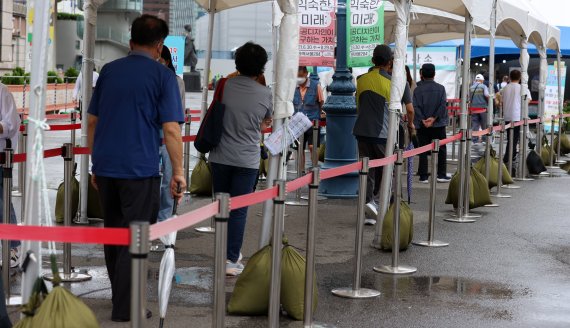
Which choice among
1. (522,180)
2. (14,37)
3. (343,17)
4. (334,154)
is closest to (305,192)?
(334,154)

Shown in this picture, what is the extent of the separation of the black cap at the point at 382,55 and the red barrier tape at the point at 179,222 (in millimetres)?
6324

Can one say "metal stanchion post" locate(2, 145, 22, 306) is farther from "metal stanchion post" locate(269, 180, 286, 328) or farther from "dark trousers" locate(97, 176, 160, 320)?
"metal stanchion post" locate(269, 180, 286, 328)

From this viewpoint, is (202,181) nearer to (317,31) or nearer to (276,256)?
(317,31)

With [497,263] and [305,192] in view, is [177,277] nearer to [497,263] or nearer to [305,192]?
[497,263]

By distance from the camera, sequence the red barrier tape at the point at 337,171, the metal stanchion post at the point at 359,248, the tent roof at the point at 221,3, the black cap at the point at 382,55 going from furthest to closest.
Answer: the tent roof at the point at 221,3 → the black cap at the point at 382,55 → the metal stanchion post at the point at 359,248 → the red barrier tape at the point at 337,171

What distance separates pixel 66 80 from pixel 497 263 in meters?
31.1

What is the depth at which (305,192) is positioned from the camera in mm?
15531

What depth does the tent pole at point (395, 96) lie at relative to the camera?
1027 centimetres

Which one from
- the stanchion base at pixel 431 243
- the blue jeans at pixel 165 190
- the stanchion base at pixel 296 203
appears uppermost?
the blue jeans at pixel 165 190

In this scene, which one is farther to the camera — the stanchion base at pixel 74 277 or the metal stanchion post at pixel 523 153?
the metal stanchion post at pixel 523 153

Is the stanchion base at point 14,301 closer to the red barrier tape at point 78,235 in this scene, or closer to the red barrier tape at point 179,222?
the red barrier tape at point 179,222

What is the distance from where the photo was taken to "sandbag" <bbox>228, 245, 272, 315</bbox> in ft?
23.1

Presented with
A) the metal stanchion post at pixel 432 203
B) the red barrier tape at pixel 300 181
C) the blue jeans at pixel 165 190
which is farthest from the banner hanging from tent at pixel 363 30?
the red barrier tape at pixel 300 181

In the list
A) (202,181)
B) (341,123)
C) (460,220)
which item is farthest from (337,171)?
(341,123)
